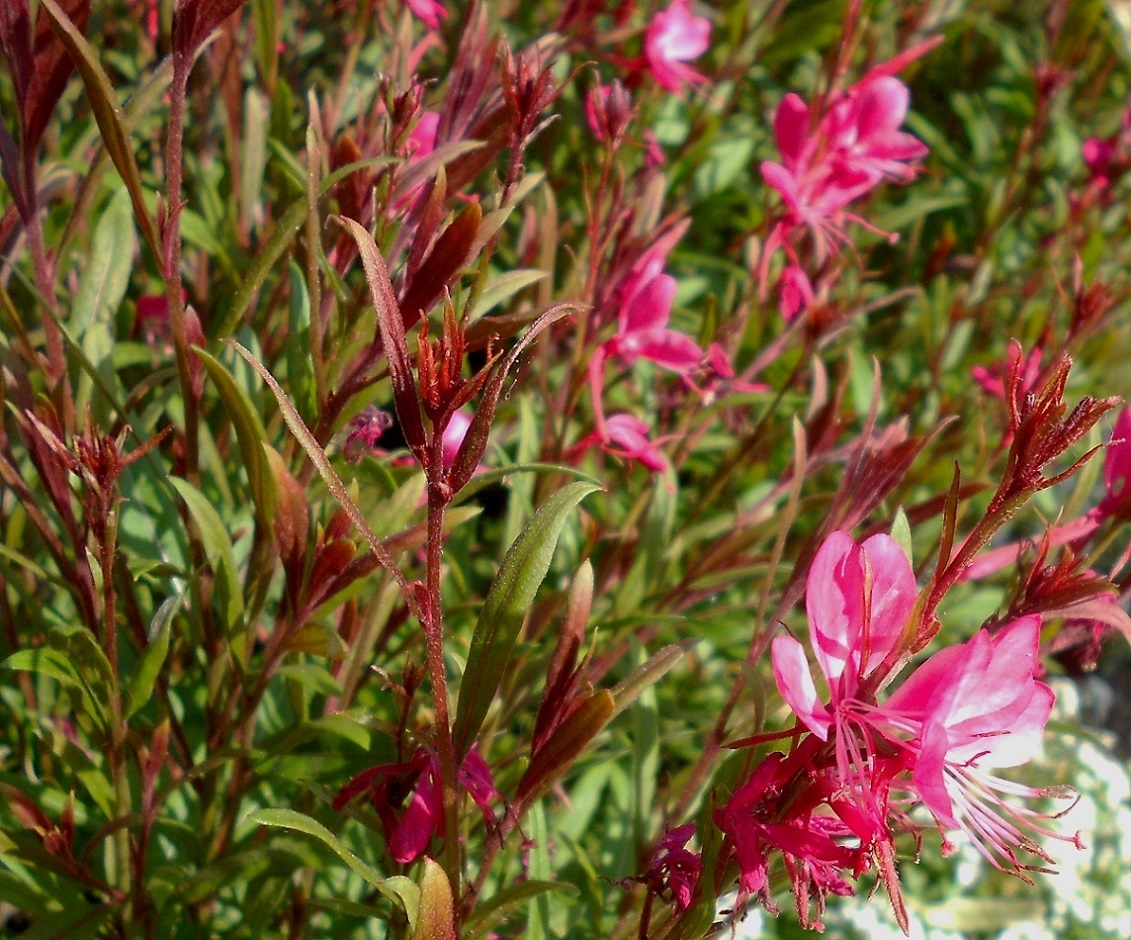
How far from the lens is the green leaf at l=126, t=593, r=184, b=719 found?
0.82 meters

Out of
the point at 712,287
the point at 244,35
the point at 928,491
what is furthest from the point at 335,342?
the point at 928,491

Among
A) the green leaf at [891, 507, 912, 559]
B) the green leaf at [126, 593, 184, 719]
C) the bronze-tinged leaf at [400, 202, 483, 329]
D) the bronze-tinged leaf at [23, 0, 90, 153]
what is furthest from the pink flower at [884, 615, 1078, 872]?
the bronze-tinged leaf at [23, 0, 90, 153]

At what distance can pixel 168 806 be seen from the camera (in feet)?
3.80

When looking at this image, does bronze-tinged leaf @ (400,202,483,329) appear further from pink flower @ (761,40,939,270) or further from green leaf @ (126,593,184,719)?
pink flower @ (761,40,939,270)

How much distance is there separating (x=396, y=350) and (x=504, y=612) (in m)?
0.19

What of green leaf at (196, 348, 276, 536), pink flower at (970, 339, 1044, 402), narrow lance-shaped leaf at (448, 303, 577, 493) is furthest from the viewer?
pink flower at (970, 339, 1044, 402)

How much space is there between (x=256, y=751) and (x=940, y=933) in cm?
177

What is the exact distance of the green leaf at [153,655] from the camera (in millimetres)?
818

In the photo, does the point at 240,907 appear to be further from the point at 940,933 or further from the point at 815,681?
the point at 940,933

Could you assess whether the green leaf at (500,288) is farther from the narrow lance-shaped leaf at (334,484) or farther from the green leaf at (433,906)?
the green leaf at (433,906)

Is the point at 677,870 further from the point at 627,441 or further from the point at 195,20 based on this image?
the point at 195,20

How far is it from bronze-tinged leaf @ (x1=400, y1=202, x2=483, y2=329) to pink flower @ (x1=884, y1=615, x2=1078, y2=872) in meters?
0.39

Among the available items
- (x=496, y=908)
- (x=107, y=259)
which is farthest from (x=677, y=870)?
(x=107, y=259)

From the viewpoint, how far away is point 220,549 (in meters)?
0.89
